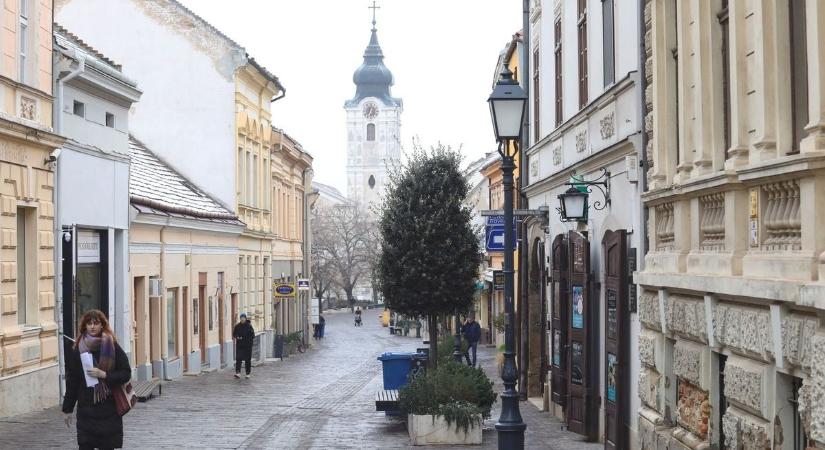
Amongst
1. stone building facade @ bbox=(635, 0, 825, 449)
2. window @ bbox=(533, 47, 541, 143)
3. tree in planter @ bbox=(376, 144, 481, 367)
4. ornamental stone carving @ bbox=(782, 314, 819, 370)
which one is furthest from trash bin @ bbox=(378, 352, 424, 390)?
ornamental stone carving @ bbox=(782, 314, 819, 370)

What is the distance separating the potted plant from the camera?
660 inches

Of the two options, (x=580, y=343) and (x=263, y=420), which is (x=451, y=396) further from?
(x=263, y=420)

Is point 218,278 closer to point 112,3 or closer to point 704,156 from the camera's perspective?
point 112,3

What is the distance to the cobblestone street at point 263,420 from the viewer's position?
666 inches

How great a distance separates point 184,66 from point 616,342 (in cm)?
2565

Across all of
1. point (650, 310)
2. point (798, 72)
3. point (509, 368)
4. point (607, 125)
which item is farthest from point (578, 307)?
point (798, 72)

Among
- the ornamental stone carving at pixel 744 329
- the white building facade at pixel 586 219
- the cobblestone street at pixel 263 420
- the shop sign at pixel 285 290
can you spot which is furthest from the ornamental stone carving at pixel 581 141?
the shop sign at pixel 285 290

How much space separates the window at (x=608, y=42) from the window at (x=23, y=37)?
8.69 meters

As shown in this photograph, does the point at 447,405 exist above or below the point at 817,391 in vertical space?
below

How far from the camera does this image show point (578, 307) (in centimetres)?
1842

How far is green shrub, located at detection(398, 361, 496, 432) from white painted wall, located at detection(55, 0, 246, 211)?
2212 cm

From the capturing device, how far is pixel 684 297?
11.9m

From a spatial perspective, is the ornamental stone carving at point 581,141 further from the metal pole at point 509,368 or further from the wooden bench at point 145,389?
the wooden bench at point 145,389

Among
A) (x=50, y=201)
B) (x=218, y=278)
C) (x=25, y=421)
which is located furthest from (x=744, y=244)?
(x=218, y=278)
